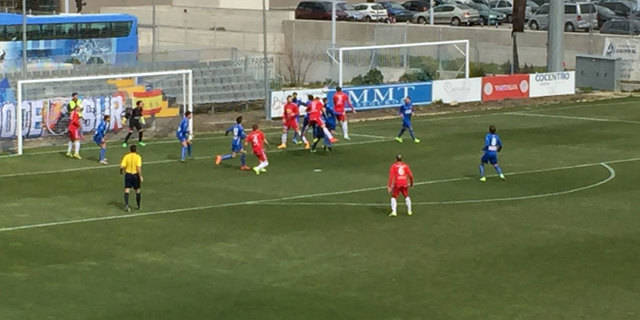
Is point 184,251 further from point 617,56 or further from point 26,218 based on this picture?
point 617,56

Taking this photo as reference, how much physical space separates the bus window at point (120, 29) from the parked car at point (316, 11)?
19734 millimetres

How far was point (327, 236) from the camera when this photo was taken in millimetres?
29141

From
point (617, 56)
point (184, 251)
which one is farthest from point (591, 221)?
point (617, 56)

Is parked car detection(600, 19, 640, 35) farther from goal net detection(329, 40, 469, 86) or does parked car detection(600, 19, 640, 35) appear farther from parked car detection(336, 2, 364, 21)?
parked car detection(336, 2, 364, 21)

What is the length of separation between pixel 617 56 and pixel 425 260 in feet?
151

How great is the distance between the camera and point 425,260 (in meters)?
26.5

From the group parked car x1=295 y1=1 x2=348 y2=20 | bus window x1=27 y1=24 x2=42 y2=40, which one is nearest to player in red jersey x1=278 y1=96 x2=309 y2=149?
bus window x1=27 y1=24 x2=42 y2=40

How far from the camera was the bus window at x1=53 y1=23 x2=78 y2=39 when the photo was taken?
77.3m

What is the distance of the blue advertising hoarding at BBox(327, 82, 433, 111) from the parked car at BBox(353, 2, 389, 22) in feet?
130

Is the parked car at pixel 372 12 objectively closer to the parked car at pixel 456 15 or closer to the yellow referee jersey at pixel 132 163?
the parked car at pixel 456 15

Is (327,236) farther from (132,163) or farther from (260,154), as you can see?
(260,154)

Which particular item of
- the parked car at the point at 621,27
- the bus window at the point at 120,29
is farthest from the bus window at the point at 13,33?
A: the parked car at the point at 621,27

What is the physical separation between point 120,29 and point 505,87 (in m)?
31.4

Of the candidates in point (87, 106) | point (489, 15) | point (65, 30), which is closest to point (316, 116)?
point (87, 106)
